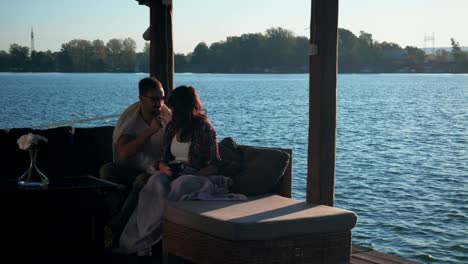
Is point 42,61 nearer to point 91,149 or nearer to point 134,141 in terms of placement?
point 91,149

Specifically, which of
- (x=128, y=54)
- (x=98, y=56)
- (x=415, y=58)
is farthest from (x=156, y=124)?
(x=415, y=58)

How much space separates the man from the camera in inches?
169

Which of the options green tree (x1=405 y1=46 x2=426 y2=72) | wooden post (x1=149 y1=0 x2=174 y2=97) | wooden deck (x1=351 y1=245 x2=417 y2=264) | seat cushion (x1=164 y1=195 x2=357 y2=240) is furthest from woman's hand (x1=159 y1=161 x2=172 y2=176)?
green tree (x1=405 y1=46 x2=426 y2=72)

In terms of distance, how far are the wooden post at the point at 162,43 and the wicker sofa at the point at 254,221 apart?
1413 millimetres

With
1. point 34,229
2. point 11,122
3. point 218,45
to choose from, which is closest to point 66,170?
point 34,229

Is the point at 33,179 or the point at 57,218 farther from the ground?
the point at 33,179

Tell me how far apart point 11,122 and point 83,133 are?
28164 mm

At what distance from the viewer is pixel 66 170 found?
479 centimetres

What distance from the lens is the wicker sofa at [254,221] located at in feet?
11.3

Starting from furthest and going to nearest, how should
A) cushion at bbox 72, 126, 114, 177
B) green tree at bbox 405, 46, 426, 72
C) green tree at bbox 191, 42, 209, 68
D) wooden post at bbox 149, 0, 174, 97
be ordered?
green tree at bbox 405, 46, 426, 72 → green tree at bbox 191, 42, 209, 68 → wooden post at bbox 149, 0, 174, 97 → cushion at bbox 72, 126, 114, 177

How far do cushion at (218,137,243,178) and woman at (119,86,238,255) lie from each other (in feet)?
0.43

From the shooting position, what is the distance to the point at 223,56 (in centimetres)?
7331

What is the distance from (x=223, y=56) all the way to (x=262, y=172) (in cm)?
6952

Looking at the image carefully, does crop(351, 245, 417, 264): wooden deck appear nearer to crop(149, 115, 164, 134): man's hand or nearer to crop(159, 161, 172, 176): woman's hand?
crop(159, 161, 172, 176): woman's hand
